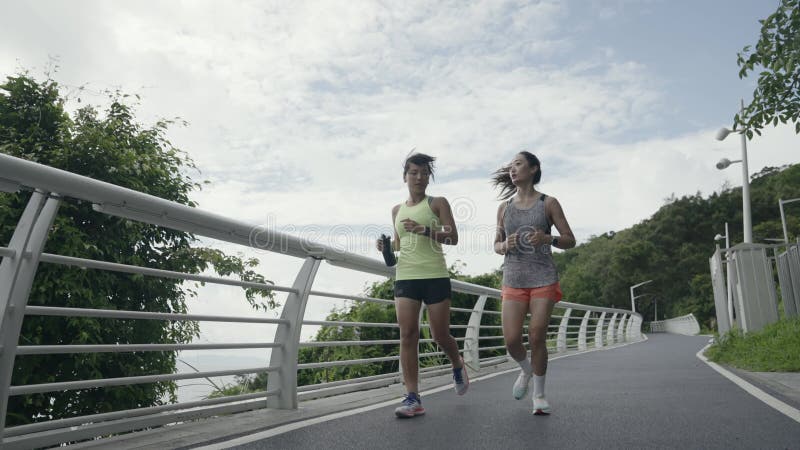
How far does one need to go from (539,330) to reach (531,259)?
1.65 ft

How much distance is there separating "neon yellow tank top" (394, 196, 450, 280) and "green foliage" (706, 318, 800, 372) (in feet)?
16.4

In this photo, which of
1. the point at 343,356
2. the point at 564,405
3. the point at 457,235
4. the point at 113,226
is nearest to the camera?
the point at 457,235

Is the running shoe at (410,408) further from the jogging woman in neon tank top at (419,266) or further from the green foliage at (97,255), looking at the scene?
the green foliage at (97,255)

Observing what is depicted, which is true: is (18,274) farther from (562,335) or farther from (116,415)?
(562,335)

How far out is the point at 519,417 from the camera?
4.66 m

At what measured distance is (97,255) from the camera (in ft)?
45.8

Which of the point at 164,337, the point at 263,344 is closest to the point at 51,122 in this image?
the point at 164,337

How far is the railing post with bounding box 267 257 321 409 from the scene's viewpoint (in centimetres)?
503

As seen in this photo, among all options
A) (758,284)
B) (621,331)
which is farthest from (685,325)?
(758,284)

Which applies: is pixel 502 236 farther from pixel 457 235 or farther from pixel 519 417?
pixel 519 417

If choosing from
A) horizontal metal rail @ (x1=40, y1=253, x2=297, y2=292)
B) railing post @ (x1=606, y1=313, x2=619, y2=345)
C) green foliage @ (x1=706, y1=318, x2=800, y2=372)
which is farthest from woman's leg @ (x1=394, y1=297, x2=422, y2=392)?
railing post @ (x1=606, y1=313, x2=619, y2=345)

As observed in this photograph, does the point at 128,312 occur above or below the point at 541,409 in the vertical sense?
above

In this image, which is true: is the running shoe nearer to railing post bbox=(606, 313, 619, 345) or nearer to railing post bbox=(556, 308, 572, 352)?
railing post bbox=(556, 308, 572, 352)

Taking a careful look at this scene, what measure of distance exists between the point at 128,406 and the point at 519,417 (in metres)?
10.5
